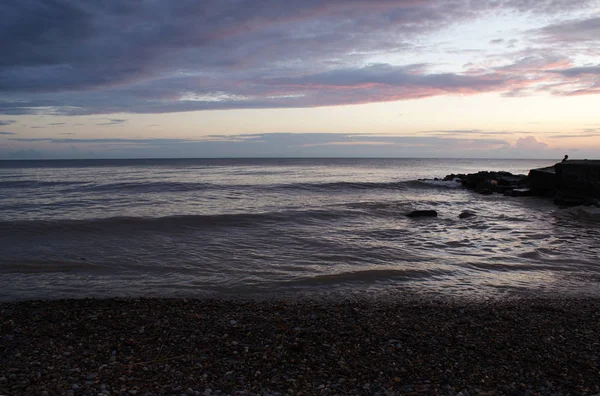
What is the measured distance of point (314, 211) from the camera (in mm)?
21594

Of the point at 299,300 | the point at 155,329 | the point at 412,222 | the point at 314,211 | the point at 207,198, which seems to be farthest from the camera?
the point at 207,198

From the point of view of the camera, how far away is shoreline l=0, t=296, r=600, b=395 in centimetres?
455

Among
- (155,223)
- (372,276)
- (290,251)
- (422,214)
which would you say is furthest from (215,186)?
(372,276)

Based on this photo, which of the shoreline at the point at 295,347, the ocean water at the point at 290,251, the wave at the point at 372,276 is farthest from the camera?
the wave at the point at 372,276

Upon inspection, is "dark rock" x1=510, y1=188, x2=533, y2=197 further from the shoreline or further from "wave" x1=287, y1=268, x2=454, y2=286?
the shoreline

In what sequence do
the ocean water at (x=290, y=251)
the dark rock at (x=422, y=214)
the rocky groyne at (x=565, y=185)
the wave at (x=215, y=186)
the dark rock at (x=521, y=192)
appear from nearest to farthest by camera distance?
the ocean water at (x=290, y=251) → the dark rock at (x=422, y=214) → the rocky groyne at (x=565, y=185) → the dark rock at (x=521, y=192) → the wave at (x=215, y=186)

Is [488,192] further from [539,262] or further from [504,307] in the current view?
[504,307]

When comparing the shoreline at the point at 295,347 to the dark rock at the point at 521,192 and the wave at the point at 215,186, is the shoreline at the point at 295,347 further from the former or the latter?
the wave at the point at 215,186

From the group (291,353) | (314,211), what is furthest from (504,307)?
(314,211)

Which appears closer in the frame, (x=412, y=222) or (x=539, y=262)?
(x=539, y=262)

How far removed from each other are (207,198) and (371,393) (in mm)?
25239

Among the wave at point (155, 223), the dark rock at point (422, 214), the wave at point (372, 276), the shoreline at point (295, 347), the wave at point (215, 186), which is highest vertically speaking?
the wave at point (215, 186)

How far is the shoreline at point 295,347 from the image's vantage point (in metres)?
4.55

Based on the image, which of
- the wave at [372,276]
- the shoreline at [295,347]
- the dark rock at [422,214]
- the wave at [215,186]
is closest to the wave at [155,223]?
the dark rock at [422,214]
